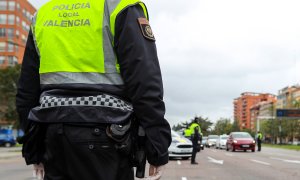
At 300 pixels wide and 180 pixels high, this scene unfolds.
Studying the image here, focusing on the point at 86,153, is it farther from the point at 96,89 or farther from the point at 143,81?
the point at 143,81

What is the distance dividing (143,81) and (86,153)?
46 centimetres

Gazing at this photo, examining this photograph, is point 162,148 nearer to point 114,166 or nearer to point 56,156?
point 114,166

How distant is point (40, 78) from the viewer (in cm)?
266

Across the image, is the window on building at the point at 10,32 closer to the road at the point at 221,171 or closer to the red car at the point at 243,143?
the red car at the point at 243,143

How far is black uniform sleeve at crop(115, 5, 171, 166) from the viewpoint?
2.36 m

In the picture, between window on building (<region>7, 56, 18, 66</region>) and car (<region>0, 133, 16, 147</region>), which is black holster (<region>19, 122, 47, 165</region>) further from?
window on building (<region>7, 56, 18, 66</region>)

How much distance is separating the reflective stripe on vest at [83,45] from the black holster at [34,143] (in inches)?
10.5

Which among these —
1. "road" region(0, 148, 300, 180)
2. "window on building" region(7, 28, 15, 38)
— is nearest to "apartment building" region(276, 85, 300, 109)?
"window on building" region(7, 28, 15, 38)

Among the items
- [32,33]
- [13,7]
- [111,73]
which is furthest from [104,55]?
[13,7]

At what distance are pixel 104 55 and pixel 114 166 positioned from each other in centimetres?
59

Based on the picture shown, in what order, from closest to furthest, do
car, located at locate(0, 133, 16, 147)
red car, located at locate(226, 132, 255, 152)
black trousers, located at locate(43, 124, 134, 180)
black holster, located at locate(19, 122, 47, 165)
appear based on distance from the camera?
black trousers, located at locate(43, 124, 134, 180)
black holster, located at locate(19, 122, 47, 165)
red car, located at locate(226, 132, 255, 152)
car, located at locate(0, 133, 16, 147)

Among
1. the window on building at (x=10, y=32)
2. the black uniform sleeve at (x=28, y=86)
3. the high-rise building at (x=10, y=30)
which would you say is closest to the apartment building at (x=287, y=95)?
the high-rise building at (x=10, y=30)

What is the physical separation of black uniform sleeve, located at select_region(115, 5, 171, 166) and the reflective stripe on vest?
0.06 meters

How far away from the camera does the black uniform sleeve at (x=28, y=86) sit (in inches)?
107
